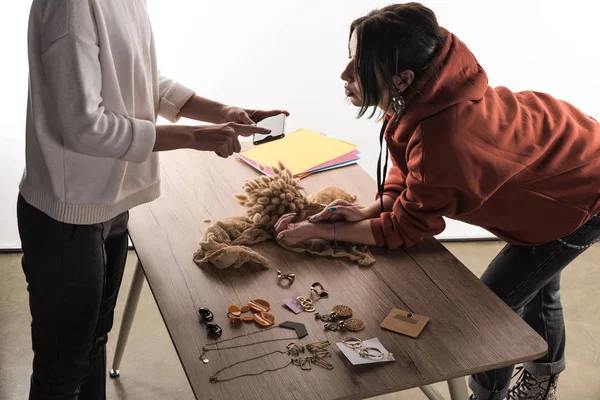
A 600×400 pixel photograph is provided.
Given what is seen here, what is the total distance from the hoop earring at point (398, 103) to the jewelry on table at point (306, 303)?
1.45ft

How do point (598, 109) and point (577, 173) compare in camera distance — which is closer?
point (577, 173)

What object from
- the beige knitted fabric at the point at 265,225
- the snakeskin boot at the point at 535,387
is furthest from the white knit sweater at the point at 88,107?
the snakeskin boot at the point at 535,387

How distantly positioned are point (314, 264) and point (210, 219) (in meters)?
0.30

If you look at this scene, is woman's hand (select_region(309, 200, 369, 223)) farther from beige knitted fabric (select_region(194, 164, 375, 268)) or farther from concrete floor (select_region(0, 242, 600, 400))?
concrete floor (select_region(0, 242, 600, 400))

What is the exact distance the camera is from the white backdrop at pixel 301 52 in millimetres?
2695

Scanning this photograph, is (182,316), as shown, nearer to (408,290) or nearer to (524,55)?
(408,290)

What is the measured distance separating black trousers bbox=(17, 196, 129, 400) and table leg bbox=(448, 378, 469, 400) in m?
0.75

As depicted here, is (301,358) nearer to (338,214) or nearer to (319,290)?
(319,290)

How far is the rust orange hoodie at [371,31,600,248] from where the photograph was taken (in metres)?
1.60

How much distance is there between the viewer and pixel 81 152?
141 centimetres

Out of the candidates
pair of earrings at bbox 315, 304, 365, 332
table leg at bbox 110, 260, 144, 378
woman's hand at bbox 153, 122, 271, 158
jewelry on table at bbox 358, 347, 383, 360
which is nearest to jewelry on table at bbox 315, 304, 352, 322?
pair of earrings at bbox 315, 304, 365, 332

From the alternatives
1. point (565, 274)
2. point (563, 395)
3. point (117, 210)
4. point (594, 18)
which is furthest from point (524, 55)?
point (117, 210)

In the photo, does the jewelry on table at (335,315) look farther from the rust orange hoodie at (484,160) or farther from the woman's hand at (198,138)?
the woman's hand at (198,138)

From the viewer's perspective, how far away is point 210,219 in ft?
6.14
